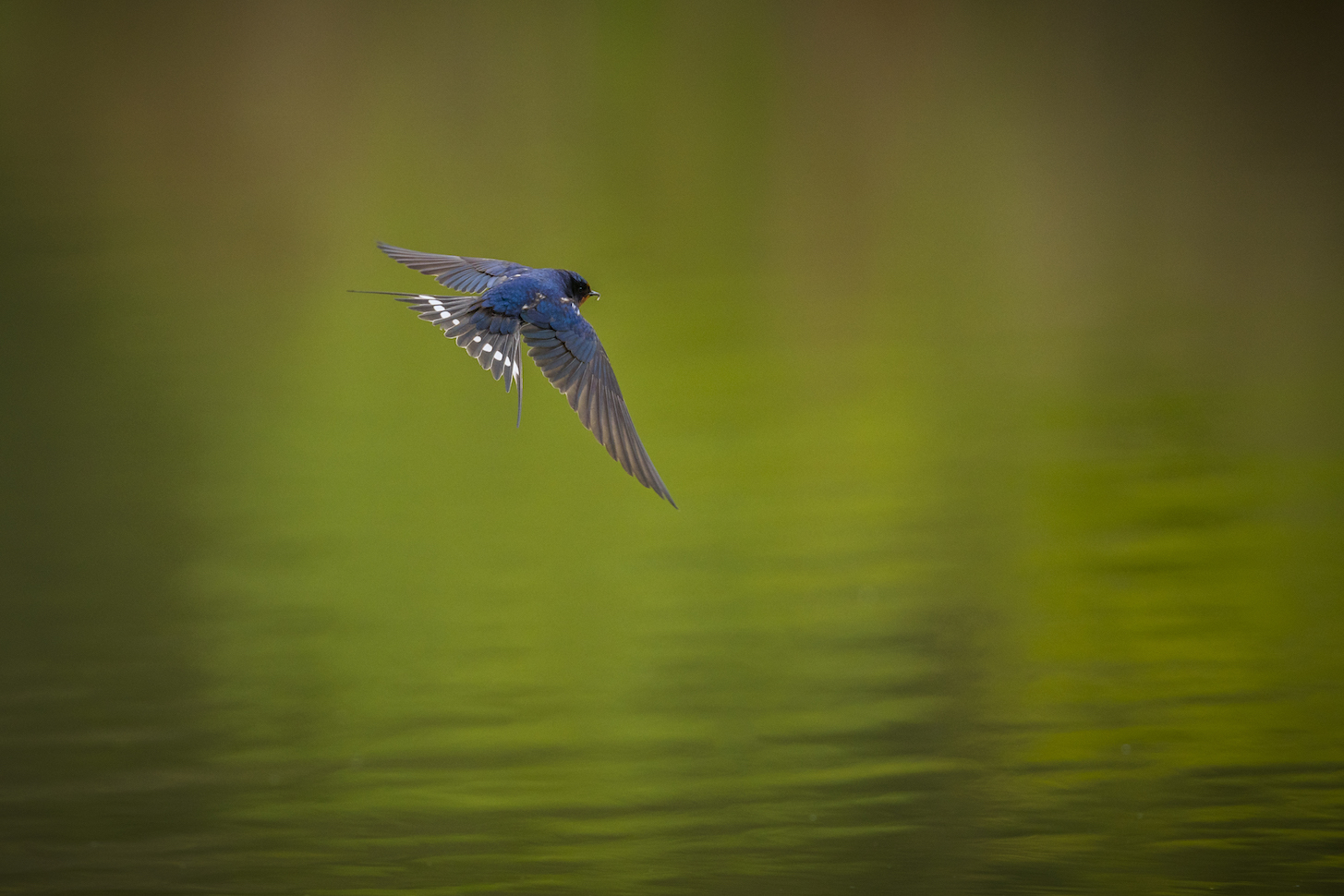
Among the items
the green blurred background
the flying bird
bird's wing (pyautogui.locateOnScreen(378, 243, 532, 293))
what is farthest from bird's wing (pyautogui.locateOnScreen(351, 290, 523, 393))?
the green blurred background

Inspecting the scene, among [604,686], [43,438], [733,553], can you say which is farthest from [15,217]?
[604,686]

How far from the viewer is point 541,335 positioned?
4.18 meters

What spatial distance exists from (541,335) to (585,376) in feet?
0.50

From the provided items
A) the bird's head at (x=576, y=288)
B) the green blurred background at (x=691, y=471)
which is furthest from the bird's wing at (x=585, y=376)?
the green blurred background at (x=691, y=471)

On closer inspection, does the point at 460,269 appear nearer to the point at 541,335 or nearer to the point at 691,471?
the point at 541,335

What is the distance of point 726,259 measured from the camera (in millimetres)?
12508

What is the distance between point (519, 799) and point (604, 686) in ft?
3.03

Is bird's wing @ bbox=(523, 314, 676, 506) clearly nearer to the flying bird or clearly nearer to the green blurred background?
the flying bird

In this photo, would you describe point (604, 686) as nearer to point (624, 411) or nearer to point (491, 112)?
point (624, 411)

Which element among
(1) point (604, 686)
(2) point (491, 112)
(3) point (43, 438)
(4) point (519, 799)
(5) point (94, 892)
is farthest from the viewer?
(2) point (491, 112)

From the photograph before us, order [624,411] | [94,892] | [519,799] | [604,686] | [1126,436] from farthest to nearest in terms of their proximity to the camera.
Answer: [1126,436], [604,686], [519,799], [94,892], [624,411]

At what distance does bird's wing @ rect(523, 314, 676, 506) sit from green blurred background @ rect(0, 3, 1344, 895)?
113cm

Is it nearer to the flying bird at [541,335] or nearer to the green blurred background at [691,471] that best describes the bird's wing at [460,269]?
the flying bird at [541,335]

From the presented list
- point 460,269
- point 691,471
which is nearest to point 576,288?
point 460,269
